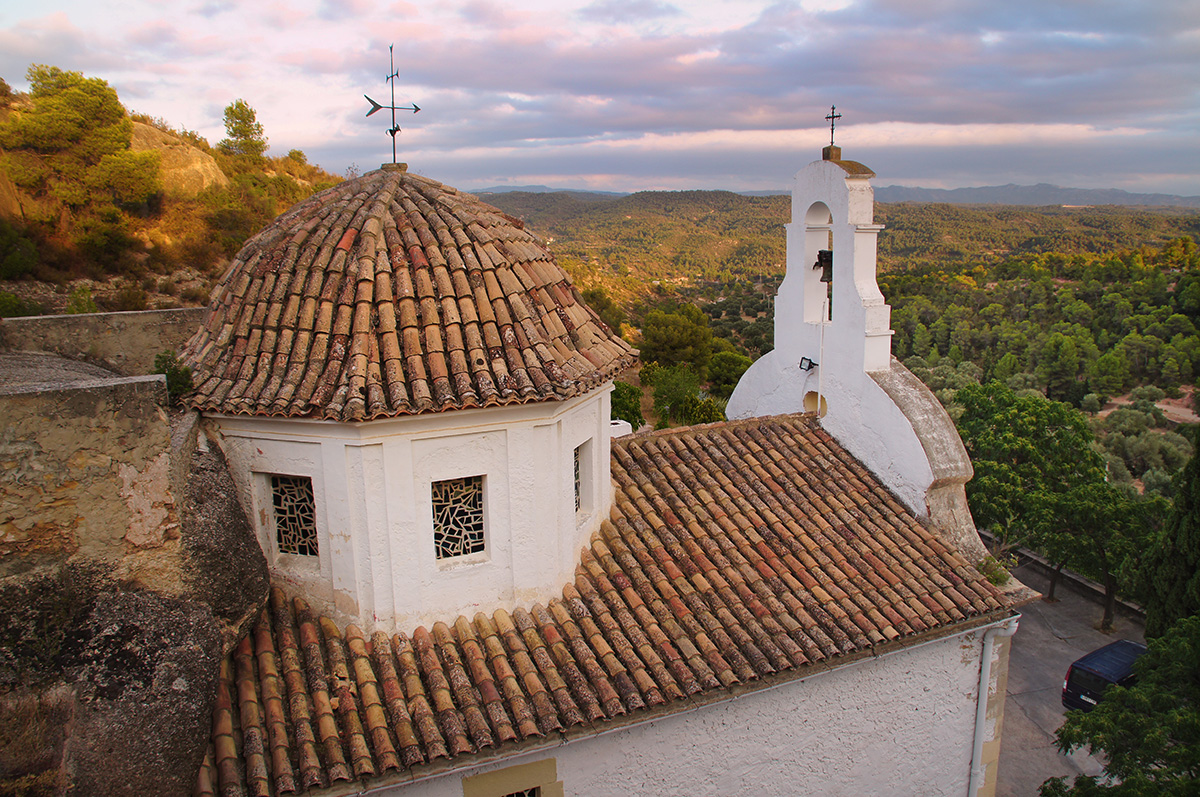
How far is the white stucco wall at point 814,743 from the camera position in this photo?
6.76 metres

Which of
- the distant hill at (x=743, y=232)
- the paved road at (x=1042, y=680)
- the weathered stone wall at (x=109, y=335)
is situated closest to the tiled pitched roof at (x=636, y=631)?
the weathered stone wall at (x=109, y=335)

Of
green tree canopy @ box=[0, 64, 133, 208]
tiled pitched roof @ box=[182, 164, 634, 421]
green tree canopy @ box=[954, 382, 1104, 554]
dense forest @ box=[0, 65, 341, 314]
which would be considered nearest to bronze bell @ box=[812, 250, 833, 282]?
tiled pitched roof @ box=[182, 164, 634, 421]

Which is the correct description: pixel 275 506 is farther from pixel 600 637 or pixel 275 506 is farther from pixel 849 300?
pixel 849 300

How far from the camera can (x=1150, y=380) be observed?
165ft

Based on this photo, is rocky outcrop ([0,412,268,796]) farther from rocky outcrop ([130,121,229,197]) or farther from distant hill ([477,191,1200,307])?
distant hill ([477,191,1200,307])

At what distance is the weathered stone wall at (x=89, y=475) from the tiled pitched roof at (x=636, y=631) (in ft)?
5.41

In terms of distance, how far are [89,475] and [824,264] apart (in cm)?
948

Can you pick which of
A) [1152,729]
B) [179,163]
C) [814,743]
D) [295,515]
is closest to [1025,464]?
[1152,729]

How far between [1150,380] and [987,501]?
41100mm

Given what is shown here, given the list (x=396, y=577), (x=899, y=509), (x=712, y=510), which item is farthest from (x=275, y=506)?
(x=899, y=509)

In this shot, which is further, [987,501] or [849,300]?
[987,501]

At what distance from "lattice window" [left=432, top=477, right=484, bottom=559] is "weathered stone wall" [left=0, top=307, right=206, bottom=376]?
4.15 m

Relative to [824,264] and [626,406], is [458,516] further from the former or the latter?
[626,406]

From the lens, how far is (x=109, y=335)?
8.34 metres
